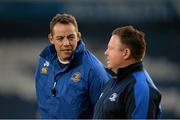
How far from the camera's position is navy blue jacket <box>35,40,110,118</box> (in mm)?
4117

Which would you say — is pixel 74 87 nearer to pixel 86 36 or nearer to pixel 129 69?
pixel 129 69

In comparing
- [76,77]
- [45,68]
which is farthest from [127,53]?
[45,68]

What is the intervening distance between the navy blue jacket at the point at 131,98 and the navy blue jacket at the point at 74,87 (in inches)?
21.2

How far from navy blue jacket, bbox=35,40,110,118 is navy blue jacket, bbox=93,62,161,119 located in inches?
21.2

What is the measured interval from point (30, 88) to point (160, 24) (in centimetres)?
140

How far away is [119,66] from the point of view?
3527mm

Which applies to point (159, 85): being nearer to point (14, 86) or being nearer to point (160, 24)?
point (160, 24)

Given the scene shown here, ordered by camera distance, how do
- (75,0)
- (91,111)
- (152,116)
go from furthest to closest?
(75,0) < (91,111) < (152,116)

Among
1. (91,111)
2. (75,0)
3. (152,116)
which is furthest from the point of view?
(75,0)

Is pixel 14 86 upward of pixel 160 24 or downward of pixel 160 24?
downward

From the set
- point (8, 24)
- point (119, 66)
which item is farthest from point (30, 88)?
point (119, 66)

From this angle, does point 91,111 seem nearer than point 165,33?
Yes

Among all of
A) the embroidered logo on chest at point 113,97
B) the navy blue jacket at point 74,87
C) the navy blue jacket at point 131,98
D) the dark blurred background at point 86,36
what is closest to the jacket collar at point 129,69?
the navy blue jacket at point 131,98

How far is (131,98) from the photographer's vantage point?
3369 millimetres
